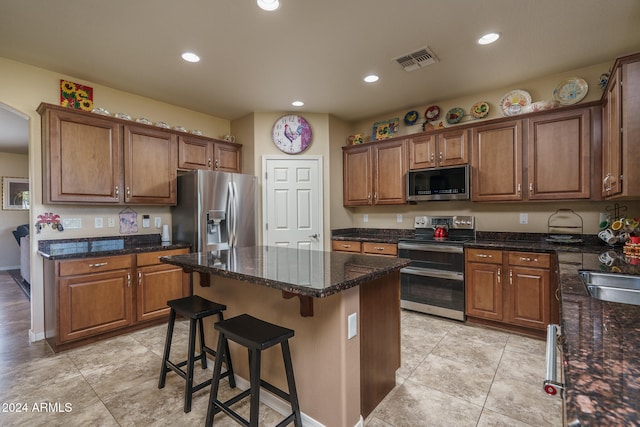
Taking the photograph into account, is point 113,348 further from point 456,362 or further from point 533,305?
point 533,305

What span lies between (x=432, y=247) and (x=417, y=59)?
1.98 metres

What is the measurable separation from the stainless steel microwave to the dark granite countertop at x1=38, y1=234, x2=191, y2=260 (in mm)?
2884

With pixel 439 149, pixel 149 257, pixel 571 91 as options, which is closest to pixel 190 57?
pixel 149 257

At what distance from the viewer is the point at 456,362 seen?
243cm

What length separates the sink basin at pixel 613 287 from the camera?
1543 millimetres

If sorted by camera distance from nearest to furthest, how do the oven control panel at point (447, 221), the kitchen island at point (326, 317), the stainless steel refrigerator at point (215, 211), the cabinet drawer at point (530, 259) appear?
the kitchen island at point (326, 317) → the cabinet drawer at point (530, 259) → the stainless steel refrigerator at point (215, 211) → the oven control panel at point (447, 221)

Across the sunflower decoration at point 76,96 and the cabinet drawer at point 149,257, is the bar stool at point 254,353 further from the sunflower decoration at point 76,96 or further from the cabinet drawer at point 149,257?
the sunflower decoration at point 76,96

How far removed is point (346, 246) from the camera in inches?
165

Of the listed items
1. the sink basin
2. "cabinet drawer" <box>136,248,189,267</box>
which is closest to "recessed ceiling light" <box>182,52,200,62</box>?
"cabinet drawer" <box>136,248,189,267</box>

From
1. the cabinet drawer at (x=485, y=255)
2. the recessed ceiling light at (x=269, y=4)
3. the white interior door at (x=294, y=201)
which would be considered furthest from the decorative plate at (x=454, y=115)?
the recessed ceiling light at (x=269, y=4)

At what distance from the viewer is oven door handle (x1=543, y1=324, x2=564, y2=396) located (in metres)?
0.78

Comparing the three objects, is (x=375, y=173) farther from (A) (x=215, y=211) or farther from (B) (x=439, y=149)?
(A) (x=215, y=211)

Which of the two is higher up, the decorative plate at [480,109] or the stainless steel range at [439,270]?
the decorative plate at [480,109]

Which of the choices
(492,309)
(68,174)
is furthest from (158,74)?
(492,309)
